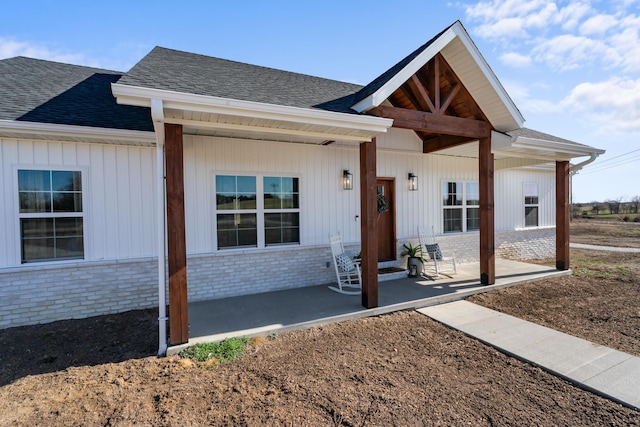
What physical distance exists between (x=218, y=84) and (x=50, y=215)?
3.51 meters

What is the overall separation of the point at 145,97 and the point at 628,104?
37.1 meters

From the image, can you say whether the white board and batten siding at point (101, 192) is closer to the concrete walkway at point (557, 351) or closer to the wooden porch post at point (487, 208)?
the concrete walkway at point (557, 351)

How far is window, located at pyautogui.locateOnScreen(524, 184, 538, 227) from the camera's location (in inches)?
381

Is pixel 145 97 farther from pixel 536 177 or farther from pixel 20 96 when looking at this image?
pixel 536 177

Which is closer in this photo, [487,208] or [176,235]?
[176,235]

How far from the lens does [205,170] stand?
5.53 metres

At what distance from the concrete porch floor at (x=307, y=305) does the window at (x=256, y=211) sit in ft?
3.72

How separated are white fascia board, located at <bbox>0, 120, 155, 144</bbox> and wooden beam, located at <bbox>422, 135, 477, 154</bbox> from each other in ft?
20.0

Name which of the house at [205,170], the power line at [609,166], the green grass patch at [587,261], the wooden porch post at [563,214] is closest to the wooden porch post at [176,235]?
the house at [205,170]

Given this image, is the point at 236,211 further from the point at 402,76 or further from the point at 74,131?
the point at 402,76

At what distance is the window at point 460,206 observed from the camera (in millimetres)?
8164

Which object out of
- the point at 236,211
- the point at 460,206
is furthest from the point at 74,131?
the point at 460,206

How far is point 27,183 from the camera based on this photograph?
4.57 metres

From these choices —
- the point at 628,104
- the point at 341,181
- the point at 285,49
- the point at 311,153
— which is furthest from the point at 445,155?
the point at 628,104
